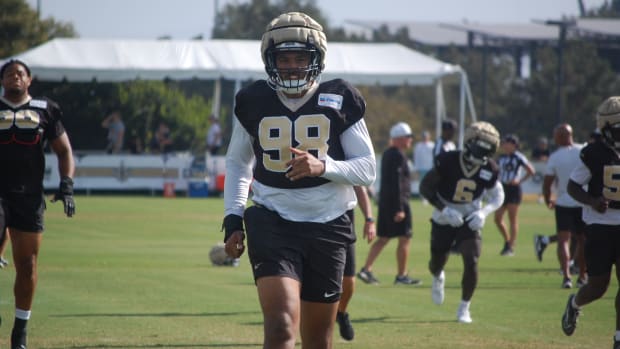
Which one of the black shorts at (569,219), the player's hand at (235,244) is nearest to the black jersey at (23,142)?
the player's hand at (235,244)

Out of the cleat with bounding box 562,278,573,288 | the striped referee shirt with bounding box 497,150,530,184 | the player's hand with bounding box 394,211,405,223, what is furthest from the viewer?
the striped referee shirt with bounding box 497,150,530,184

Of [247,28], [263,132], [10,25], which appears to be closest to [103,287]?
[263,132]

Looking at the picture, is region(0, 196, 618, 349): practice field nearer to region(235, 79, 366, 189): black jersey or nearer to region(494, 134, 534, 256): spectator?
region(494, 134, 534, 256): spectator

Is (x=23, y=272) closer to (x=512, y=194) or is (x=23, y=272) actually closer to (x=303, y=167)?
(x=303, y=167)

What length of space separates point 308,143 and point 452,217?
5.40 m

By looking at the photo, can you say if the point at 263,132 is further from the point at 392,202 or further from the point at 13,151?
the point at 392,202

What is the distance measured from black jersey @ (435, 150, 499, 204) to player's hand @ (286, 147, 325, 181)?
19.2 ft

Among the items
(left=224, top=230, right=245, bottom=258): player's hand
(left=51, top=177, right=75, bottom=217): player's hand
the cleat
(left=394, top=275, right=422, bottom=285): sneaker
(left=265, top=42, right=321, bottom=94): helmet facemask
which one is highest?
(left=265, top=42, right=321, bottom=94): helmet facemask

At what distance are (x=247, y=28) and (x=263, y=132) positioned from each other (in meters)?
76.5

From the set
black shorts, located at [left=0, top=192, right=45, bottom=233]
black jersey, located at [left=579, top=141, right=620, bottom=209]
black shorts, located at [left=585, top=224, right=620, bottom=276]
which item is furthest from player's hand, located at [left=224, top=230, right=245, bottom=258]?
black jersey, located at [left=579, top=141, right=620, bottom=209]

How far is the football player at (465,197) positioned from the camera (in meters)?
Answer: 12.0

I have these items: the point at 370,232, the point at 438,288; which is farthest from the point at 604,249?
the point at 438,288

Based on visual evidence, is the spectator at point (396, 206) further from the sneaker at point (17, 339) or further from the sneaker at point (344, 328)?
the sneaker at point (17, 339)

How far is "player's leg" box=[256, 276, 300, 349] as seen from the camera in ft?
20.9
